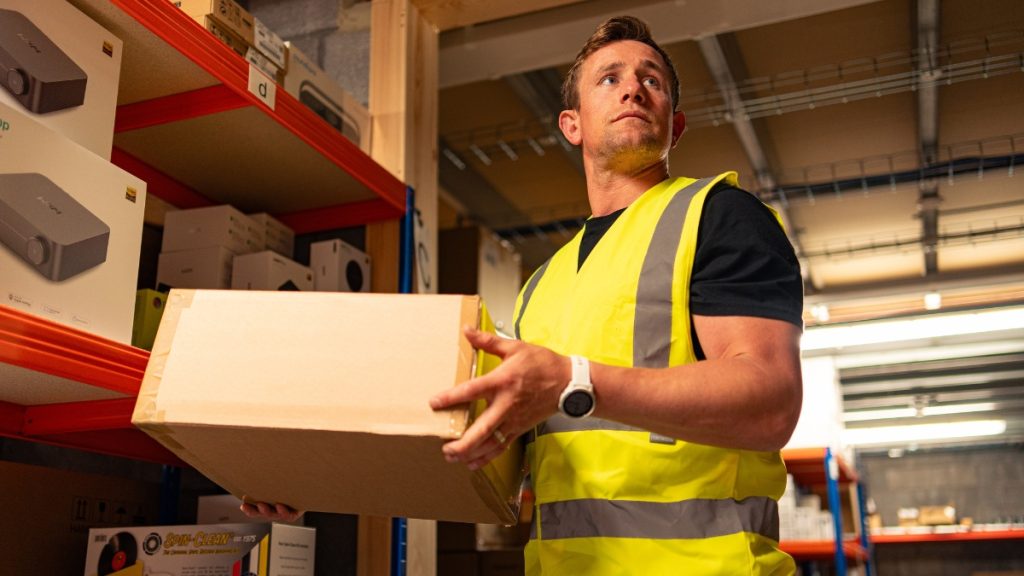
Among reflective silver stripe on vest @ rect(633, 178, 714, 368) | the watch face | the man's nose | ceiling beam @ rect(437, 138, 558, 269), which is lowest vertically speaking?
the watch face

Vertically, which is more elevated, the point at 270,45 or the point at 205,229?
the point at 270,45

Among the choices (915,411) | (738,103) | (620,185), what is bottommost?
(620,185)

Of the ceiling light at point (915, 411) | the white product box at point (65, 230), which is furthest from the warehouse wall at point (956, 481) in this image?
the white product box at point (65, 230)

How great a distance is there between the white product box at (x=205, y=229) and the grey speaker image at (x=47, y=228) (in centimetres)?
84

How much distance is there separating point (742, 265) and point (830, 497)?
3825 mm

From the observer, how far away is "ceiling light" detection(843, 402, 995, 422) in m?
11.0

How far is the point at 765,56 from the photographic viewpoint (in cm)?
456

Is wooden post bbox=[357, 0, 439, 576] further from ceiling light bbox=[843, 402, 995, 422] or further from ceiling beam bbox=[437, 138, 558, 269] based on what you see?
ceiling light bbox=[843, 402, 995, 422]

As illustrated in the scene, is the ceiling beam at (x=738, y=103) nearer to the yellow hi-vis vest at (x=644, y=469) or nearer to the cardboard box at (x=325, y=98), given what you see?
the cardboard box at (x=325, y=98)

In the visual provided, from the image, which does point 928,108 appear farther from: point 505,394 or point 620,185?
point 505,394

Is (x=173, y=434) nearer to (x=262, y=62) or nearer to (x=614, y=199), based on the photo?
(x=614, y=199)

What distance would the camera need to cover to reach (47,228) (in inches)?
56.7

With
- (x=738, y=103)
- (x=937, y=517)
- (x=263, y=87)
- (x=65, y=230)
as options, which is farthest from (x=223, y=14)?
(x=937, y=517)

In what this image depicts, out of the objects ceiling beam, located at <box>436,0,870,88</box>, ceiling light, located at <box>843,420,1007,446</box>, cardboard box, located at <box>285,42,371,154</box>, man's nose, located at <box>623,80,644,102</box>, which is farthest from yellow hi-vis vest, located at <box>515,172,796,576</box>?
ceiling light, located at <box>843,420,1007,446</box>
